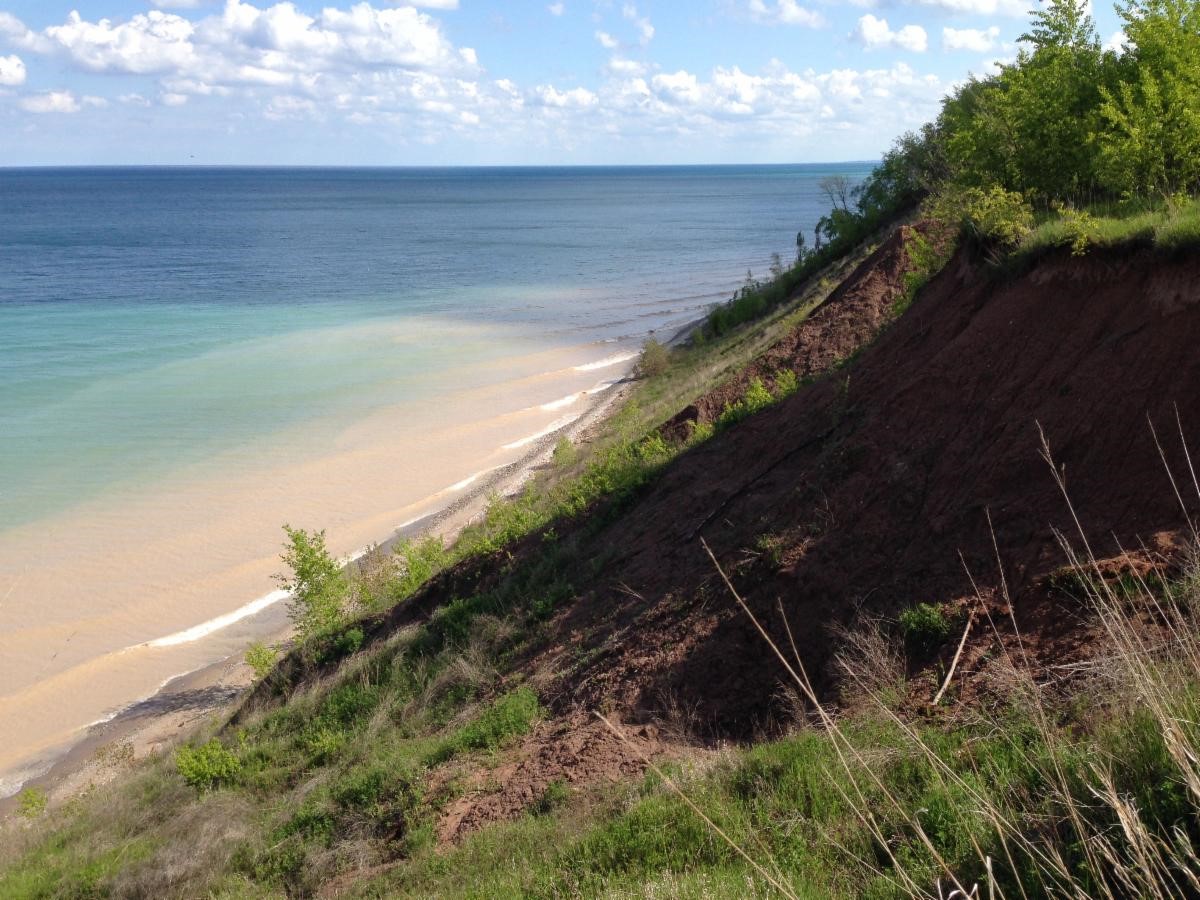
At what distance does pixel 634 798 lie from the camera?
7.25 m

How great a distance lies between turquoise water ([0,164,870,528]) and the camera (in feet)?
106

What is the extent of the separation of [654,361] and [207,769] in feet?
86.6

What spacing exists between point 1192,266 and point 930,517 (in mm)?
3278

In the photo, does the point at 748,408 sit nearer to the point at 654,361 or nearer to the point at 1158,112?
the point at 1158,112

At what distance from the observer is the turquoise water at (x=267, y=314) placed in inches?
1270

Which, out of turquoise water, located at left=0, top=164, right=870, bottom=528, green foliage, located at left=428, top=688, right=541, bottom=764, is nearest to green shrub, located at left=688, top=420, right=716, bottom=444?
green foliage, located at left=428, top=688, right=541, bottom=764

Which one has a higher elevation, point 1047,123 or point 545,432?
point 1047,123

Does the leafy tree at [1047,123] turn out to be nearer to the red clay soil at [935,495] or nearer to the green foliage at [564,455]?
the red clay soil at [935,495]

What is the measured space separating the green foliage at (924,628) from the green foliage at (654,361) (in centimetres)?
2728

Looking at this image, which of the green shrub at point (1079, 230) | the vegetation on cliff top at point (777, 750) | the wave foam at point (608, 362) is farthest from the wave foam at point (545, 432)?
the green shrub at point (1079, 230)

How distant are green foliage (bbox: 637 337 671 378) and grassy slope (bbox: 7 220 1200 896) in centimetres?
1964

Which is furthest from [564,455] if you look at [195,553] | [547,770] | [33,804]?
[547,770]

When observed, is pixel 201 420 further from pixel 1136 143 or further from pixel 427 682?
pixel 1136 143

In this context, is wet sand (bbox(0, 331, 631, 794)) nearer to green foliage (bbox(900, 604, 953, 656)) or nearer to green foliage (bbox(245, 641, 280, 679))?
green foliage (bbox(245, 641, 280, 679))
